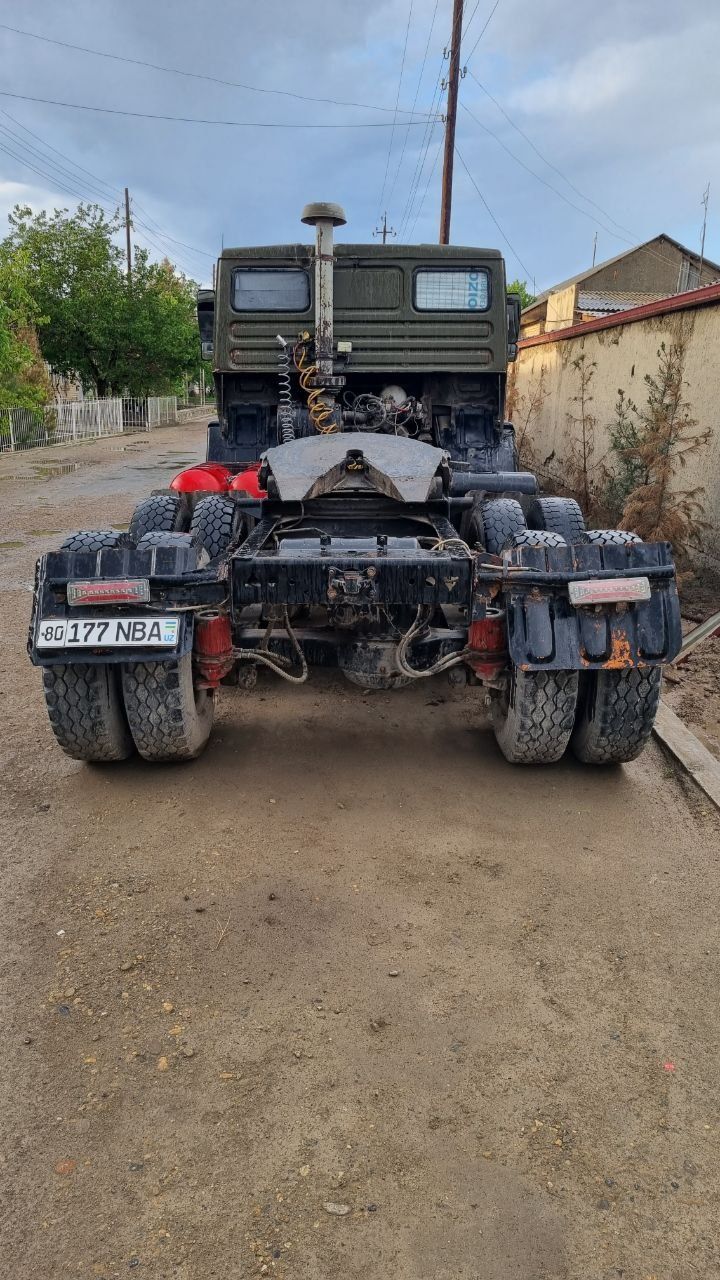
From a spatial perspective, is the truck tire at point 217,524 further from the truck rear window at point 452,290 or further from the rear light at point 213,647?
the truck rear window at point 452,290

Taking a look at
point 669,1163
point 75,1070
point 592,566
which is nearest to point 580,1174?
point 669,1163

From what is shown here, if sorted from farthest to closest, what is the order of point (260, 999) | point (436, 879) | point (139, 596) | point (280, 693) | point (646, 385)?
point (646, 385), point (280, 693), point (139, 596), point (436, 879), point (260, 999)

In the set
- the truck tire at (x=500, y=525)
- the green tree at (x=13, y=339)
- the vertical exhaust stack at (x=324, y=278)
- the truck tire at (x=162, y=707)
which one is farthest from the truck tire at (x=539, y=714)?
the green tree at (x=13, y=339)

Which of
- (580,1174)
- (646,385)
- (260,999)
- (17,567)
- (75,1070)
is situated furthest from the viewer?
(646,385)

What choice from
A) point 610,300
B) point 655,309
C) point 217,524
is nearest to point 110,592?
point 217,524

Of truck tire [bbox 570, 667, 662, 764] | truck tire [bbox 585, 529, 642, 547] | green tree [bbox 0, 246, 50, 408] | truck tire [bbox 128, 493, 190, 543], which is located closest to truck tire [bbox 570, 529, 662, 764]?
truck tire [bbox 570, 667, 662, 764]

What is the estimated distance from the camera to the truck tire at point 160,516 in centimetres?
535

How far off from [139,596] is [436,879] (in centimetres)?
168

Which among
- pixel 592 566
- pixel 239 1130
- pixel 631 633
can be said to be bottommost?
pixel 239 1130

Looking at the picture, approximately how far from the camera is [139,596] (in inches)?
147

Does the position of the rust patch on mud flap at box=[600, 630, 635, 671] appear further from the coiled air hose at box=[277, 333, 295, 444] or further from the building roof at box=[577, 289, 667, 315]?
the building roof at box=[577, 289, 667, 315]

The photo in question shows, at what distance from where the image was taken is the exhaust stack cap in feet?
18.3

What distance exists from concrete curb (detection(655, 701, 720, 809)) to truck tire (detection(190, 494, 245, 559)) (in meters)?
2.53

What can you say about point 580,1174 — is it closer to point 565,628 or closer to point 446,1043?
point 446,1043
